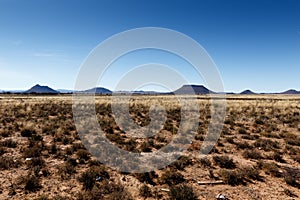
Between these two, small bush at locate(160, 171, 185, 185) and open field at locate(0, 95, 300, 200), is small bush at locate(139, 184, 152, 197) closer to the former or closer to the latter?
open field at locate(0, 95, 300, 200)

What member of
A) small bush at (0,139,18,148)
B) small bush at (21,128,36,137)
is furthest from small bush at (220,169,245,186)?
small bush at (21,128,36,137)

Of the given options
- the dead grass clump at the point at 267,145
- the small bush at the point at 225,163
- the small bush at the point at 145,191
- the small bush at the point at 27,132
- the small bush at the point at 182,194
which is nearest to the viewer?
the small bush at the point at 182,194

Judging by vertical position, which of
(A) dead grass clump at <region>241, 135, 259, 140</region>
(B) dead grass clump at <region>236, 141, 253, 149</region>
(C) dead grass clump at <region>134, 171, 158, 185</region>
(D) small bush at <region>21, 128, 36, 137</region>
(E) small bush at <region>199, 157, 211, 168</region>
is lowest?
(C) dead grass clump at <region>134, 171, 158, 185</region>

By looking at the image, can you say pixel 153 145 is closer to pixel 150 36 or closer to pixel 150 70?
pixel 150 36

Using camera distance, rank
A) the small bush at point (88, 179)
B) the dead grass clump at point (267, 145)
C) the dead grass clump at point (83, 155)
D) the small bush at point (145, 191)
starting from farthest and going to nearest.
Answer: the dead grass clump at point (267, 145)
the dead grass clump at point (83, 155)
the small bush at point (88, 179)
the small bush at point (145, 191)

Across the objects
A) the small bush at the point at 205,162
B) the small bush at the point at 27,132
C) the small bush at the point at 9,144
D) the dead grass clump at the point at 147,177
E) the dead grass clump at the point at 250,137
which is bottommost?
the dead grass clump at the point at 147,177

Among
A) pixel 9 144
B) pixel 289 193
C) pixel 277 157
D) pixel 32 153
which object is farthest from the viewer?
pixel 9 144

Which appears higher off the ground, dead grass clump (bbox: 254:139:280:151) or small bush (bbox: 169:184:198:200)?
Answer: dead grass clump (bbox: 254:139:280:151)

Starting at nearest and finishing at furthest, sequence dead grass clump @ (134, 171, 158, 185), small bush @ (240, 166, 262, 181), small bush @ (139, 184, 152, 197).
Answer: small bush @ (139, 184, 152, 197)
dead grass clump @ (134, 171, 158, 185)
small bush @ (240, 166, 262, 181)

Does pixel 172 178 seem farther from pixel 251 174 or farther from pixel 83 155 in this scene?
pixel 83 155

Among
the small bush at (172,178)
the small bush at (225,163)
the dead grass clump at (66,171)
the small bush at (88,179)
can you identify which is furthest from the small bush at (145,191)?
the small bush at (225,163)

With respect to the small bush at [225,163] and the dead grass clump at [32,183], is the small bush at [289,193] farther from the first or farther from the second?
the dead grass clump at [32,183]

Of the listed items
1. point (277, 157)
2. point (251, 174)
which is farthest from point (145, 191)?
point (277, 157)

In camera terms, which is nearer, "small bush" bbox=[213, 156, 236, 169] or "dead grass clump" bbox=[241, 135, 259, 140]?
"small bush" bbox=[213, 156, 236, 169]
